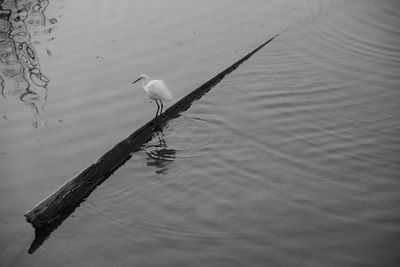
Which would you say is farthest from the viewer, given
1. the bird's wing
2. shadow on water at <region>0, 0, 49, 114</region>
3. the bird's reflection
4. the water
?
shadow on water at <region>0, 0, 49, 114</region>

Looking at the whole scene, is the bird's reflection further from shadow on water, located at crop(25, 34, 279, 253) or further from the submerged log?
the submerged log

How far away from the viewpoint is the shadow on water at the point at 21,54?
11.5 metres

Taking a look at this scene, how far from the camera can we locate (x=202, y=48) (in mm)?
12820

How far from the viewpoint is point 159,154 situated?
30.1 ft

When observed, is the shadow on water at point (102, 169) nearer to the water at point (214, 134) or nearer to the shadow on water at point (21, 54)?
the water at point (214, 134)

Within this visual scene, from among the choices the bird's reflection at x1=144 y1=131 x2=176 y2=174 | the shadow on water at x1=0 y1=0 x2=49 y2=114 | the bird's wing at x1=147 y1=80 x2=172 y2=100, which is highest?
the shadow on water at x1=0 y1=0 x2=49 y2=114

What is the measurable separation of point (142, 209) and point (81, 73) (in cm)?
510

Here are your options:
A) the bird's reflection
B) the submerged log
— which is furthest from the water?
the submerged log

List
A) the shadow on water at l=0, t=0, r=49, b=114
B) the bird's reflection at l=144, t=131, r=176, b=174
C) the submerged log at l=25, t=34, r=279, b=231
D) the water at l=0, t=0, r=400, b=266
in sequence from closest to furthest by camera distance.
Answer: the submerged log at l=25, t=34, r=279, b=231, the water at l=0, t=0, r=400, b=266, the bird's reflection at l=144, t=131, r=176, b=174, the shadow on water at l=0, t=0, r=49, b=114

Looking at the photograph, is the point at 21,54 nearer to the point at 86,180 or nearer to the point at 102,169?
the point at 102,169

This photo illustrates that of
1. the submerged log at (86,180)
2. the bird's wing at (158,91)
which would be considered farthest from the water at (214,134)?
the bird's wing at (158,91)

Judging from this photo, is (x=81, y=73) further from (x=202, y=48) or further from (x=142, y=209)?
(x=142, y=209)

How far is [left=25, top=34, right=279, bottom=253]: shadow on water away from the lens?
7168 mm

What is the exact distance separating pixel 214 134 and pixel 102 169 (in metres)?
2.49
